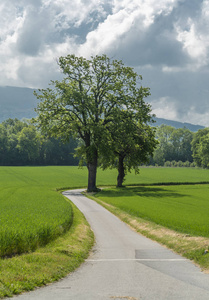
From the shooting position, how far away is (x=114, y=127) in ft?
175

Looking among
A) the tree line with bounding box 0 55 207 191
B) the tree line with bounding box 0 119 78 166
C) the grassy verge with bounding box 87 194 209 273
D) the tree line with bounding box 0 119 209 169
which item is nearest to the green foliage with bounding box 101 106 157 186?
the tree line with bounding box 0 55 207 191

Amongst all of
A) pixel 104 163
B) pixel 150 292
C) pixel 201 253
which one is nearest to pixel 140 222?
pixel 201 253

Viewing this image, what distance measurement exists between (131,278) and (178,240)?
277 inches

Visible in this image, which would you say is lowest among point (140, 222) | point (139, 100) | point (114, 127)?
point (140, 222)

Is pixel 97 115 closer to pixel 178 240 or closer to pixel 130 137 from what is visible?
pixel 130 137

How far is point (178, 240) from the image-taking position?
17078 millimetres

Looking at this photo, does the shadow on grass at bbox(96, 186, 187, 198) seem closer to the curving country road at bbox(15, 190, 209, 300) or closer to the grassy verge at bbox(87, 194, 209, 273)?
the grassy verge at bbox(87, 194, 209, 273)

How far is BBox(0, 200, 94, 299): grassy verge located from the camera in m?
9.61

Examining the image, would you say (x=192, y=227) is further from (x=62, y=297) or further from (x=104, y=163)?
(x=104, y=163)

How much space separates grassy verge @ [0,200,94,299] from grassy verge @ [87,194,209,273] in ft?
13.7

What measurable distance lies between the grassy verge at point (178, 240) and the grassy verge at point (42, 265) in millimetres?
4181

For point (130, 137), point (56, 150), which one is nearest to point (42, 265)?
point (130, 137)

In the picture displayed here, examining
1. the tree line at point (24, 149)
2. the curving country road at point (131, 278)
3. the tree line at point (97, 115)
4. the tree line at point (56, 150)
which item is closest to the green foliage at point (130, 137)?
the tree line at point (97, 115)

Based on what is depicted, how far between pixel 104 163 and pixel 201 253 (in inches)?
1939
